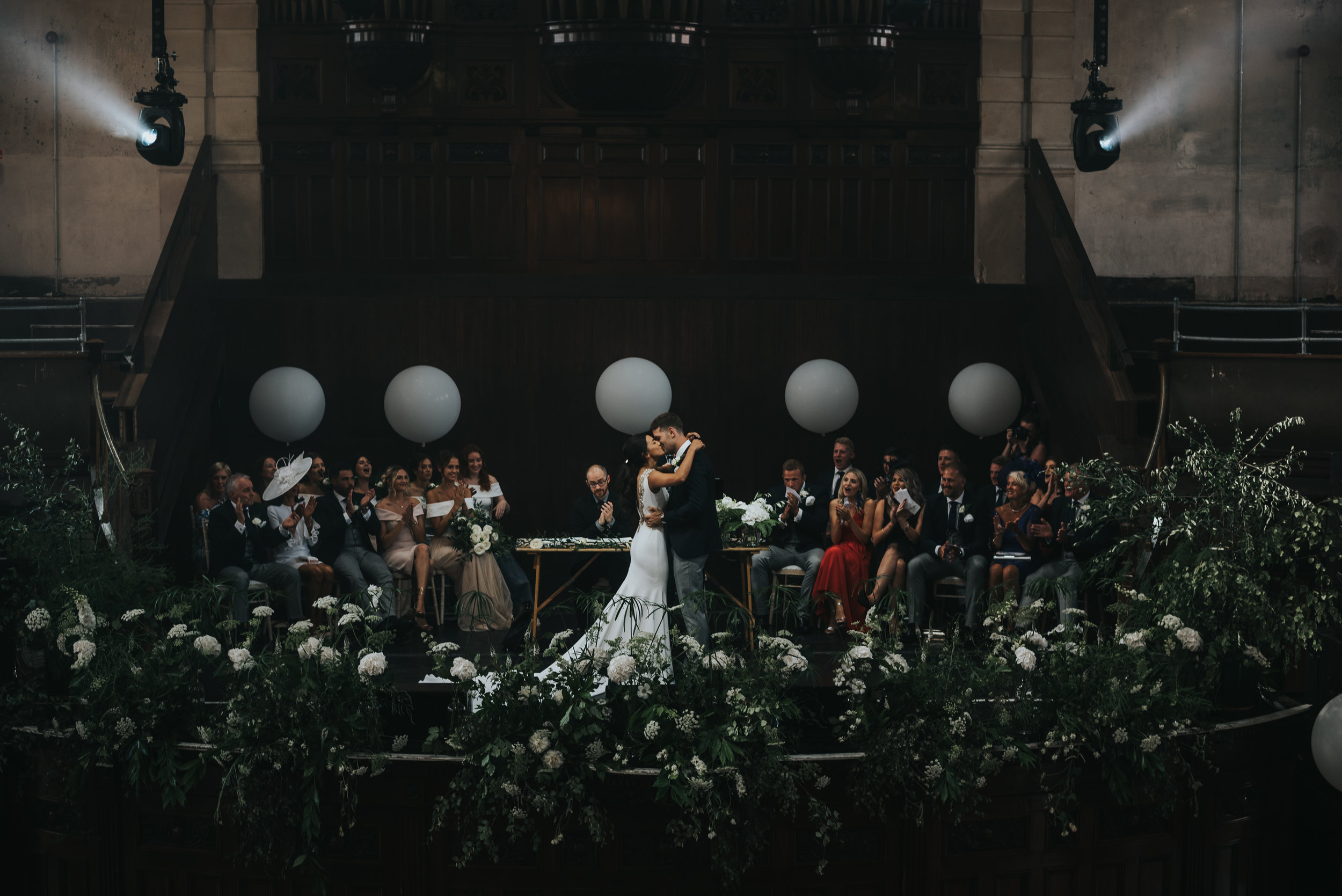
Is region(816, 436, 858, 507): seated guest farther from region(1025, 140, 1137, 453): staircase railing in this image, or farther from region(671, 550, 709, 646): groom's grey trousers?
region(671, 550, 709, 646): groom's grey trousers

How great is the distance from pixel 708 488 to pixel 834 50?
4.38m

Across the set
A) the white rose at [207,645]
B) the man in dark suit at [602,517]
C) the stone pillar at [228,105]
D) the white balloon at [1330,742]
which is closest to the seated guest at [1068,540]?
the man in dark suit at [602,517]

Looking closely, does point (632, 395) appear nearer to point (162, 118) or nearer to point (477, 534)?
point (477, 534)

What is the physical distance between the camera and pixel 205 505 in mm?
7441

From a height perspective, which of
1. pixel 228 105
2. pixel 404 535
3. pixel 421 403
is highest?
pixel 228 105

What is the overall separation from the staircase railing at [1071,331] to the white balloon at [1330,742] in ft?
12.9

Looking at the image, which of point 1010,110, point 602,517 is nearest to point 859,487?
point 602,517

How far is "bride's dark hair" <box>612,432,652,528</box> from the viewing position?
638cm

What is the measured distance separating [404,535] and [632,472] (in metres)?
1.79

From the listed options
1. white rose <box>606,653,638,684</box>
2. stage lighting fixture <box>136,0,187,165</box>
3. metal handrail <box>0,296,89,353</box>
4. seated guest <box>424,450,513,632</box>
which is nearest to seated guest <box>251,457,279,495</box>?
seated guest <box>424,450,513,632</box>

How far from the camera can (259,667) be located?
4.09 m

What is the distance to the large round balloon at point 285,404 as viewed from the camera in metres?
8.66

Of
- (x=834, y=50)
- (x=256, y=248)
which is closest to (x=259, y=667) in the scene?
(x=256, y=248)

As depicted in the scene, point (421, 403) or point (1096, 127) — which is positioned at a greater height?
point (1096, 127)
